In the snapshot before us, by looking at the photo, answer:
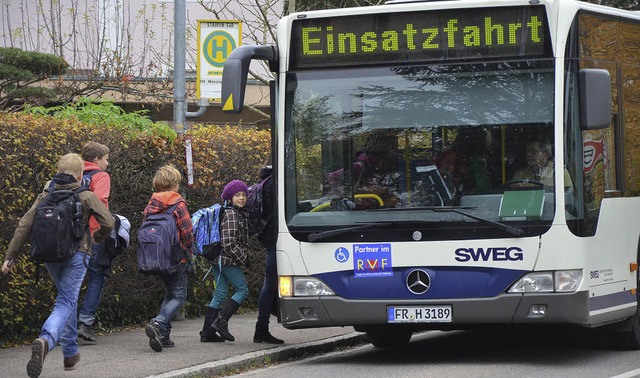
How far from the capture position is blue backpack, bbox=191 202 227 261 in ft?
37.7

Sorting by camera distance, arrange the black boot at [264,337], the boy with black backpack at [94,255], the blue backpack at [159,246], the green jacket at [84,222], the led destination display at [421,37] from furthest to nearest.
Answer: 1. the black boot at [264,337]
2. the boy with black backpack at [94,255]
3. the blue backpack at [159,246]
4. the led destination display at [421,37]
5. the green jacket at [84,222]

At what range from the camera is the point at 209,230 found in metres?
11.6

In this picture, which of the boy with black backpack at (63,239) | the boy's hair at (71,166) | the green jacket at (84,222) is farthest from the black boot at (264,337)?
the boy's hair at (71,166)

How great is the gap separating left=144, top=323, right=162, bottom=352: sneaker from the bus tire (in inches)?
82.9

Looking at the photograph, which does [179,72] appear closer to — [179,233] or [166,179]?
[166,179]

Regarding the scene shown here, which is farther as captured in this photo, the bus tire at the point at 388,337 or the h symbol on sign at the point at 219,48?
the h symbol on sign at the point at 219,48

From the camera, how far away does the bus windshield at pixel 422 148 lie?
9.80 meters

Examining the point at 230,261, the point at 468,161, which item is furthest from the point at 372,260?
the point at 230,261

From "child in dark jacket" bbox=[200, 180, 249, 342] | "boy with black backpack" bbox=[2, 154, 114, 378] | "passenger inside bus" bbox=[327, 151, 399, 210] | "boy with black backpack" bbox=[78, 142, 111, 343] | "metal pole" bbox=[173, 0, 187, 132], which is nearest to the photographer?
"boy with black backpack" bbox=[2, 154, 114, 378]

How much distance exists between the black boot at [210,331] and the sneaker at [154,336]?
3.05 feet

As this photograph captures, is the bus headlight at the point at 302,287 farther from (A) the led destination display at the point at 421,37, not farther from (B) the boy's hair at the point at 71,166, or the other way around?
(B) the boy's hair at the point at 71,166

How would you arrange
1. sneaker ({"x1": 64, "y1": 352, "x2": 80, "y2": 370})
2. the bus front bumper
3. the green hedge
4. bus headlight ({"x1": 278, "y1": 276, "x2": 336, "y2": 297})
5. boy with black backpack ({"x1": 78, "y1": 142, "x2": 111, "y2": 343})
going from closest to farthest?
sneaker ({"x1": 64, "y1": 352, "x2": 80, "y2": 370})
the bus front bumper
bus headlight ({"x1": 278, "y1": 276, "x2": 336, "y2": 297})
boy with black backpack ({"x1": 78, "y1": 142, "x2": 111, "y2": 343})
the green hedge

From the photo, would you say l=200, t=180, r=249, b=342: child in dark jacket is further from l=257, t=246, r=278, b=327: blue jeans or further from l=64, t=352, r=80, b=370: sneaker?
l=64, t=352, r=80, b=370: sneaker

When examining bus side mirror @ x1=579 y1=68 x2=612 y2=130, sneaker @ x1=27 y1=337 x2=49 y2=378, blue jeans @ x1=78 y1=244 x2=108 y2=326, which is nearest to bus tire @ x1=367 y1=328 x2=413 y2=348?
blue jeans @ x1=78 y1=244 x2=108 y2=326
